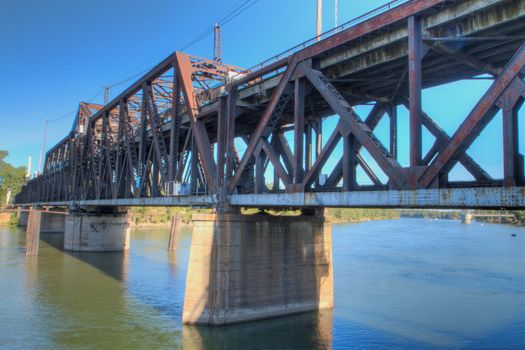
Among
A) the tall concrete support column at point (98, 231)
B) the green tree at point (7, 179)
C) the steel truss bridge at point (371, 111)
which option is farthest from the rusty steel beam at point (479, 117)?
the green tree at point (7, 179)

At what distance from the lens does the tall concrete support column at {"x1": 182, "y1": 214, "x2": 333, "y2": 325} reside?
869 inches

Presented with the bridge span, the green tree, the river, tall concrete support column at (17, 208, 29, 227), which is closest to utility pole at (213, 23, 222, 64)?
the bridge span

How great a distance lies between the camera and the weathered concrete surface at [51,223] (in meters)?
94.8

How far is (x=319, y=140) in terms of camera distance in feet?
86.2

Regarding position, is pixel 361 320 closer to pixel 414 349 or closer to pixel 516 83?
pixel 414 349

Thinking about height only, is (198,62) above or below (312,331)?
above

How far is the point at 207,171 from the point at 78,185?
43.1 metres

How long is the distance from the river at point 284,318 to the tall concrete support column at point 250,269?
749mm

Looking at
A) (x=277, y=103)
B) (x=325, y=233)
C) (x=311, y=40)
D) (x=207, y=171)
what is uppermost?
(x=311, y=40)

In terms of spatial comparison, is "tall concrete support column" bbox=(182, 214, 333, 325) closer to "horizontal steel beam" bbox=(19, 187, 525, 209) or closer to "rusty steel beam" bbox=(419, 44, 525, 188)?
"horizontal steel beam" bbox=(19, 187, 525, 209)

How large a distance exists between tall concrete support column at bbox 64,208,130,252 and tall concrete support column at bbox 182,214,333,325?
39252 millimetres

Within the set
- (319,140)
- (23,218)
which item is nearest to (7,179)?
(23,218)

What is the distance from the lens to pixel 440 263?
1928 inches

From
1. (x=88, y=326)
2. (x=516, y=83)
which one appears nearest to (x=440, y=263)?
(x=88, y=326)
